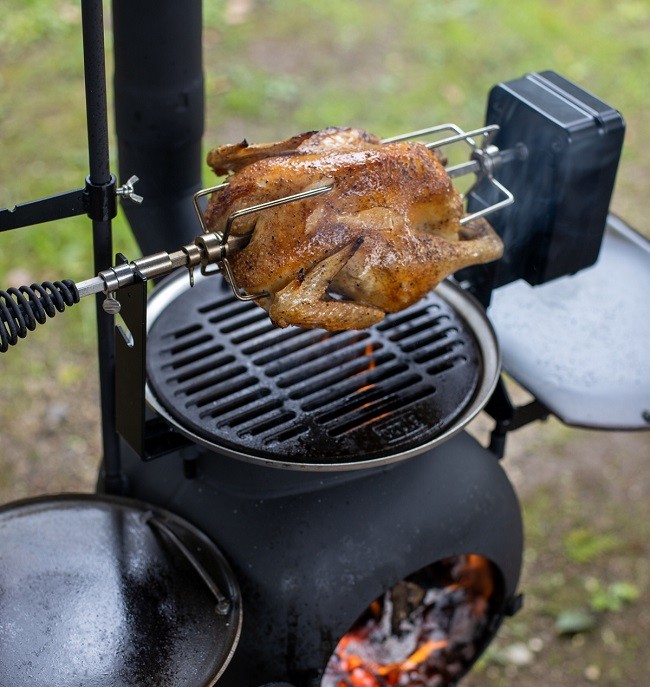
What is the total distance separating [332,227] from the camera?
2010mm

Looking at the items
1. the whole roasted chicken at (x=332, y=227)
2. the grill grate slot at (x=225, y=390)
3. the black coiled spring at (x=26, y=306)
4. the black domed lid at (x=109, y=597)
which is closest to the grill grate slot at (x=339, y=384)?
the grill grate slot at (x=225, y=390)

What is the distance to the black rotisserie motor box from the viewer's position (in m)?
2.31

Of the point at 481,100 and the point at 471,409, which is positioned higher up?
the point at 471,409

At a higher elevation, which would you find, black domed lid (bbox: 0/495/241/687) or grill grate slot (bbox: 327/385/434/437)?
grill grate slot (bbox: 327/385/434/437)

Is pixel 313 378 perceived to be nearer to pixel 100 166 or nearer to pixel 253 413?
pixel 253 413

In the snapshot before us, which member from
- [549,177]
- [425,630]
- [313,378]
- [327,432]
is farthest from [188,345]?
[425,630]

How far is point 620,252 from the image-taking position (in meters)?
2.97

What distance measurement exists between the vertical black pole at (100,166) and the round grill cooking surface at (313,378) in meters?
0.13

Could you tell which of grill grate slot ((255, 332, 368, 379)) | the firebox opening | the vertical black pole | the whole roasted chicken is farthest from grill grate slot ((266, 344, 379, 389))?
the firebox opening

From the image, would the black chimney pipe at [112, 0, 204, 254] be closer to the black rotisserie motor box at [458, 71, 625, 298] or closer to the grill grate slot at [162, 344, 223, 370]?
the grill grate slot at [162, 344, 223, 370]

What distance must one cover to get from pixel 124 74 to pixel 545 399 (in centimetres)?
141

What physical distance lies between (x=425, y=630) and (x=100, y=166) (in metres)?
1.73

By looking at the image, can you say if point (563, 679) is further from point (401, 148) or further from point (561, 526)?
point (401, 148)

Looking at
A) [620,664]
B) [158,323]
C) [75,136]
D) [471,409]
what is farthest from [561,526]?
[75,136]
